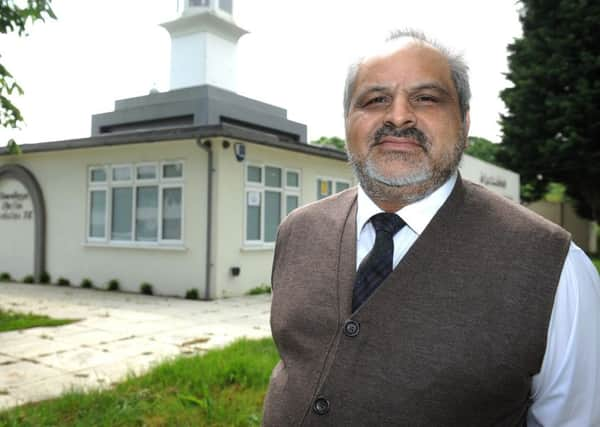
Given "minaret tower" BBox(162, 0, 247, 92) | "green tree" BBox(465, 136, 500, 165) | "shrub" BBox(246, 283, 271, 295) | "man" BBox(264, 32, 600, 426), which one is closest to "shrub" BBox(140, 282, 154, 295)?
"shrub" BBox(246, 283, 271, 295)

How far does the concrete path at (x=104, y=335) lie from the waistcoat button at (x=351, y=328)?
3.59m

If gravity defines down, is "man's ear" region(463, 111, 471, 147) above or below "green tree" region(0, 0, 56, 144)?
below

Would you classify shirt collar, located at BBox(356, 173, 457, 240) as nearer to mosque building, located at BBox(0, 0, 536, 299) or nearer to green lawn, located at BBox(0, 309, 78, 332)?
green lawn, located at BBox(0, 309, 78, 332)

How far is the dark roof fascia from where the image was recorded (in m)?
9.59

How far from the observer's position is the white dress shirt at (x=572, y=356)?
1325mm

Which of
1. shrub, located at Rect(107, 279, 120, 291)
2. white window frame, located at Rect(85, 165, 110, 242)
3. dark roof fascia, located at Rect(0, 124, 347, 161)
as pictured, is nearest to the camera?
dark roof fascia, located at Rect(0, 124, 347, 161)

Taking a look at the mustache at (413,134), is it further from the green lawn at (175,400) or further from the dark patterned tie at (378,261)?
the green lawn at (175,400)

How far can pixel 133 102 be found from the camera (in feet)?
50.8

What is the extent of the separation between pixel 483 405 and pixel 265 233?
9990 millimetres

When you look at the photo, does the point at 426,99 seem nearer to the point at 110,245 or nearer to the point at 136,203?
the point at 136,203

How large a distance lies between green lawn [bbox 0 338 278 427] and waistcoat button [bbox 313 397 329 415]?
2.33 metres

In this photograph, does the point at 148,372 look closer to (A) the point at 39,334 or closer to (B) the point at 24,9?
(A) the point at 39,334

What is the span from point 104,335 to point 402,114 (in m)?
6.14

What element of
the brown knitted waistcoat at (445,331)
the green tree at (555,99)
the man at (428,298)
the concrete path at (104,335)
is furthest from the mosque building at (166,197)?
the green tree at (555,99)
